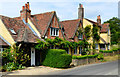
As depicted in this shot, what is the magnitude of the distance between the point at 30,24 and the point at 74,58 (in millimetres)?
9175

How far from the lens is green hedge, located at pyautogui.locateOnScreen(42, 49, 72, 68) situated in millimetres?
18094

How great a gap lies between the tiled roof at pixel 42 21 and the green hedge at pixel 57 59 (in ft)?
15.3

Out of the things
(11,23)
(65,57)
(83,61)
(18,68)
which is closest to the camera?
(18,68)

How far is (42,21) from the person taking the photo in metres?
25.1

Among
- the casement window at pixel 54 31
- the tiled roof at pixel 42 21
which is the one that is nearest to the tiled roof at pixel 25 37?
the tiled roof at pixel 42 21

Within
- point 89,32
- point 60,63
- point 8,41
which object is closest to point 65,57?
point 60,63

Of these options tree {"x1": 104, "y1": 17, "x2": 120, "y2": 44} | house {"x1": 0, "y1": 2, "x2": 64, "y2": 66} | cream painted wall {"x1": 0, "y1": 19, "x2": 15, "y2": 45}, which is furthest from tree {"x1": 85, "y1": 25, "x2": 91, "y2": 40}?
tree {"x1": 104, "y1": 17, "x2": 120, "y2": 44}

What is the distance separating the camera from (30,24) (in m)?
23.9

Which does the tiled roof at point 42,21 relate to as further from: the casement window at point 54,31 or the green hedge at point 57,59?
the green hedge at point 57,59

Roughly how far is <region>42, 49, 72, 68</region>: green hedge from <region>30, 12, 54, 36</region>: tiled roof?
466cm

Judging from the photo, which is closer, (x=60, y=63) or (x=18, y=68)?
(x=18, y=68)

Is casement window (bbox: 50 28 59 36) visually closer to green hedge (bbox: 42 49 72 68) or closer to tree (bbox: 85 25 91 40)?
green hedge (bbox: 42 49 72 68)

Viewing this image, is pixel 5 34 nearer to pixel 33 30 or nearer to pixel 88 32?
pixel 33 30

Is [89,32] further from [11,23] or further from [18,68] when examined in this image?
[18,68]
